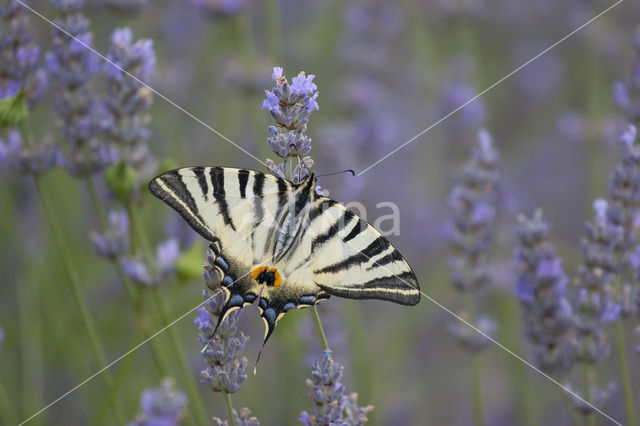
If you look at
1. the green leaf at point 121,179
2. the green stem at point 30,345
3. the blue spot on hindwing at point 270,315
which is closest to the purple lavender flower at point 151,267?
the green leaf at point 121,179

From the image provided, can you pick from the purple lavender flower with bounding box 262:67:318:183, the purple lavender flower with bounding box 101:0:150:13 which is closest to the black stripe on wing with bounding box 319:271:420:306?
the purple lavender flower with bounding box 262:67:318:183

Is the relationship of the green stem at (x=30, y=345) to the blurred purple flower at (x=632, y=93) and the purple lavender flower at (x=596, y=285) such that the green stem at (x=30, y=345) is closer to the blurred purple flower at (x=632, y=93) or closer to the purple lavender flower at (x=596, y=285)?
the purple lavender flower at (x=596, y=285)

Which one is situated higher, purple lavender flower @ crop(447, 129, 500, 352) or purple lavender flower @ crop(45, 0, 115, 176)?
purple lavender flower @ crop(45, 0, 115, 176)

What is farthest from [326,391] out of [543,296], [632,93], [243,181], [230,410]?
[632,93]

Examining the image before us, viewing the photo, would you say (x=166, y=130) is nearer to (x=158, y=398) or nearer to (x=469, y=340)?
(x=469, y=340)

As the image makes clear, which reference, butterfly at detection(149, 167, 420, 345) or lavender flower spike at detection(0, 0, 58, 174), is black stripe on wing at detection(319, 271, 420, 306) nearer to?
butterfly at detection(149, 167, 420, 345)

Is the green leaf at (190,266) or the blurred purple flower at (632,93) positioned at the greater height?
the blurred purple flower at (632,93)

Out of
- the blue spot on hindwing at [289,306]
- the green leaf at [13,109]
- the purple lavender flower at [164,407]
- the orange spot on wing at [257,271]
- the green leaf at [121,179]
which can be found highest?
the green leaf at [13,109]

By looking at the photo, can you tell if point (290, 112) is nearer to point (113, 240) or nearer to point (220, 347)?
point (220, 347)
